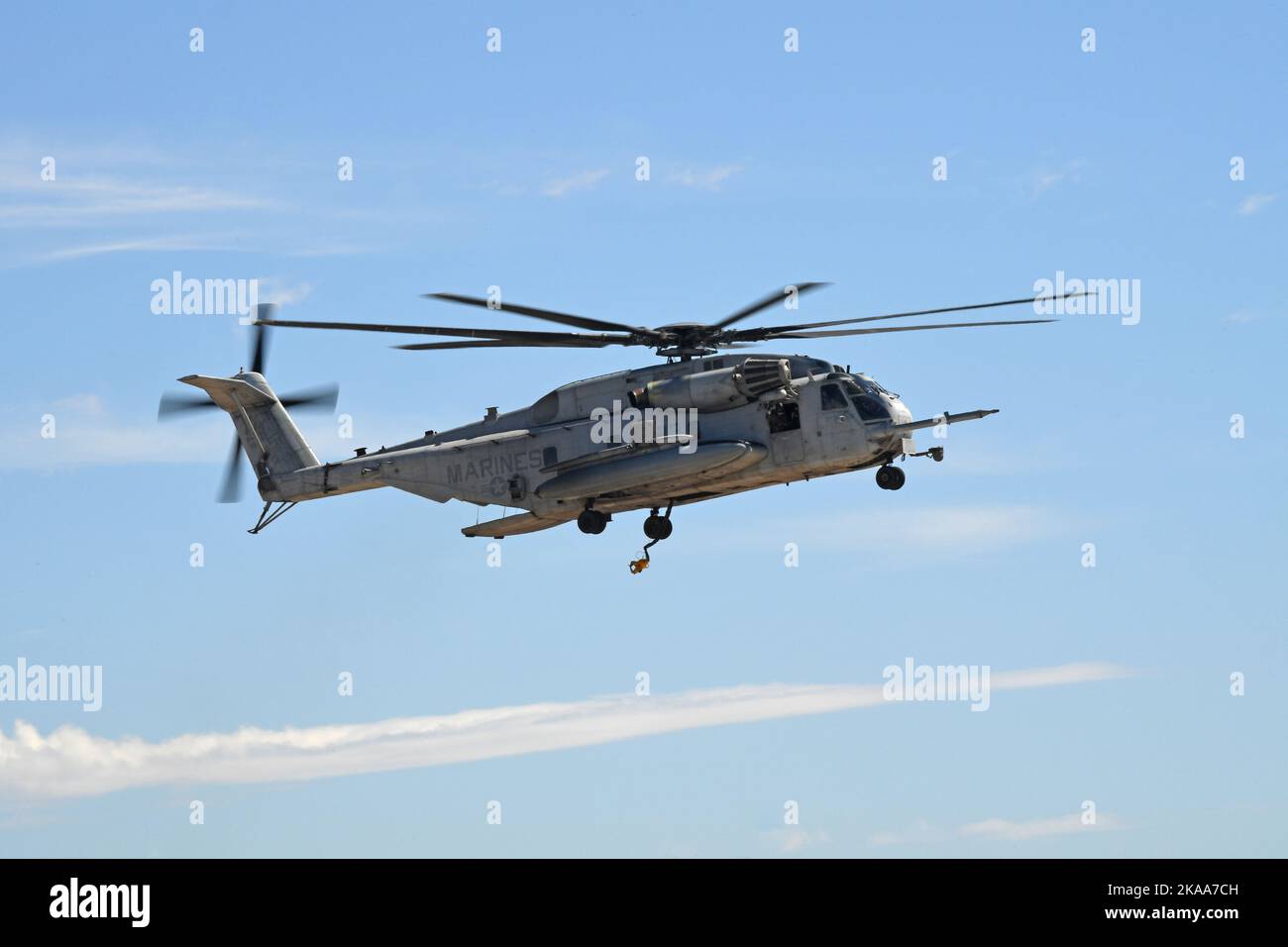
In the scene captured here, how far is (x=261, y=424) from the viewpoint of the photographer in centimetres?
5788

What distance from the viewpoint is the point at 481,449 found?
5341cm

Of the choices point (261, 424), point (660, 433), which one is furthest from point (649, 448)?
→ point (261, 424)

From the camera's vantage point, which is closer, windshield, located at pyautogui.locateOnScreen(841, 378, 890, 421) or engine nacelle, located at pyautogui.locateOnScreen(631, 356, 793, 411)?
windshield, located at pyautogui.locateOnScreen(841, 378, 890, 421)

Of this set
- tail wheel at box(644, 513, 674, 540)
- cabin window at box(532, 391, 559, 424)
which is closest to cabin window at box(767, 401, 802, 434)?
tail wheel at box(644, 513, 674, 540)

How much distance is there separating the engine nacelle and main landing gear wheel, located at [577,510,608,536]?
3213 millimetres

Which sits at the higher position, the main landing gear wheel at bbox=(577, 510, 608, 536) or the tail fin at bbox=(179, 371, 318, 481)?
the tail fin at bbox=(179, 371, 318, 481)

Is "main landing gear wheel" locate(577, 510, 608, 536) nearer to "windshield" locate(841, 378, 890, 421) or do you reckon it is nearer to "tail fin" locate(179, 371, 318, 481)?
"windshield" locate(841, 378, 890, 421)

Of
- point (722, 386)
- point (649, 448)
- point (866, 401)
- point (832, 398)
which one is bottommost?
point (649, 448)

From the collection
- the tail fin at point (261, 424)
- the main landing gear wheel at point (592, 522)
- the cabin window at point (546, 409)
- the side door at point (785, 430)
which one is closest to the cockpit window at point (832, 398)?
the side door at point (785, 430)

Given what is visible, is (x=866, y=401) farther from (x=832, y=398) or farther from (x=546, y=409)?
(x=546, y=409)

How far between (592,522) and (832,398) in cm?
699

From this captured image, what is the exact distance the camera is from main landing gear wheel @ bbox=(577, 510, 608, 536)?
171 feet
